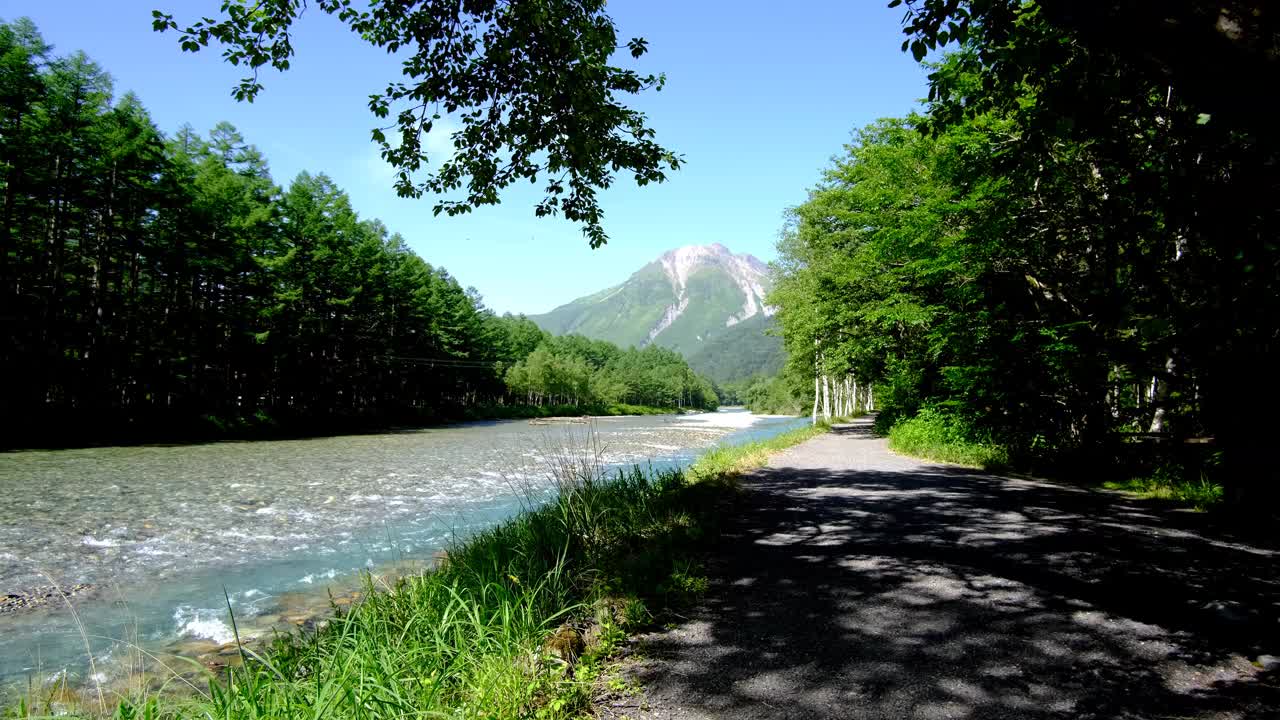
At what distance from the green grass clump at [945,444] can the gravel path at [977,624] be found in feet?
17.4

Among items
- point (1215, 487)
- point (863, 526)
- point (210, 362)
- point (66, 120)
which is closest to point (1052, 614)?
point (863, 526)

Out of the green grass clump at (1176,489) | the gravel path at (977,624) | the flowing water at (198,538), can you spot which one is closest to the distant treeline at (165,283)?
the flowing water at (198,538)

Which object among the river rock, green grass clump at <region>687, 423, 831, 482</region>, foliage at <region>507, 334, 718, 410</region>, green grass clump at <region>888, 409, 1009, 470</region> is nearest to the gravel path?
green grass clump at <region>687, 423, 831, 482</region>

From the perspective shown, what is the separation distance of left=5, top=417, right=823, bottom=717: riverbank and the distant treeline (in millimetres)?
→ 30972

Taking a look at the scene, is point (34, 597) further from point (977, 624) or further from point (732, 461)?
point (732, 461)

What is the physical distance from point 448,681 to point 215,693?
106 centimetres

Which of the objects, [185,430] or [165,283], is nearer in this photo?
[185,430]

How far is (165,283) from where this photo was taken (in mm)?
34000

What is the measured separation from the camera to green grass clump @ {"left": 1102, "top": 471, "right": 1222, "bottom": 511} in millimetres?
7344

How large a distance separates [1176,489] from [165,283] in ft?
149

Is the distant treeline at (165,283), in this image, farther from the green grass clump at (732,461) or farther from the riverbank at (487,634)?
the riverbank at (487,634)

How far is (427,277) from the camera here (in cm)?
6291

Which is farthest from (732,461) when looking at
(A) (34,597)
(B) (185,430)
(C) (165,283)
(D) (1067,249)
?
(C) (165,283)

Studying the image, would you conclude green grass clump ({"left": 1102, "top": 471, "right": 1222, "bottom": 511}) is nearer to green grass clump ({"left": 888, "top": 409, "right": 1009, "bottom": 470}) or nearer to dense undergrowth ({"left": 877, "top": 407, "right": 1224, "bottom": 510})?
dense undergrowth ({"left": 877, "top": 407, "right": 1224, "bottom": 510})
